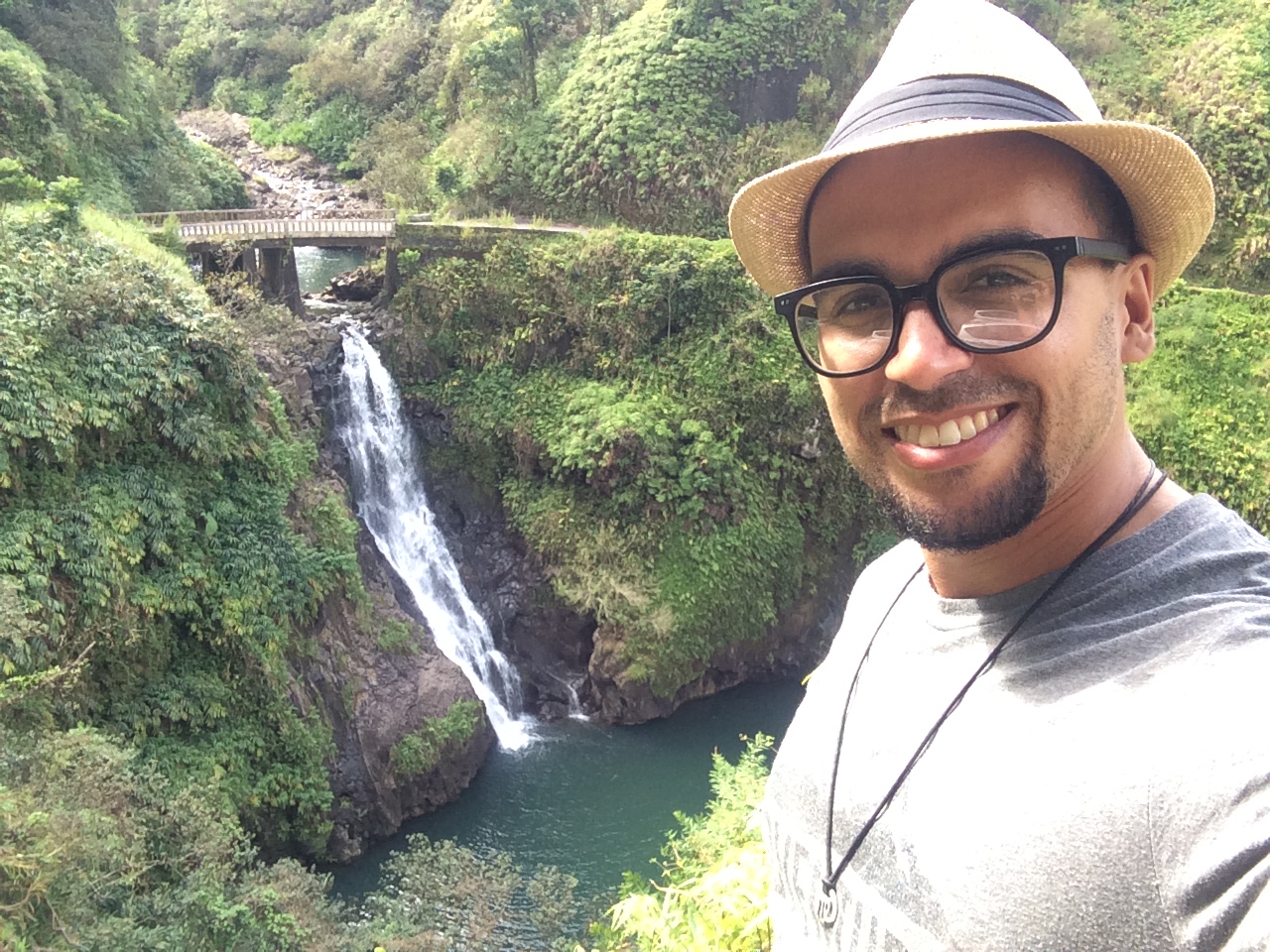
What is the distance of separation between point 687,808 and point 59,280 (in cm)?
983

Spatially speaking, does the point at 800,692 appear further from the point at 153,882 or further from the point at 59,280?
the point at 59,280

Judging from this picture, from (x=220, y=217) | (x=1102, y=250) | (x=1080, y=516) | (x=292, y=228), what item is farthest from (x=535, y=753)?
(x=220, y=217)

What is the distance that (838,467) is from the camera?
1393 centimetres

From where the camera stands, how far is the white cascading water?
12.9 meters

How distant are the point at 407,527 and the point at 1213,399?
1338 cm

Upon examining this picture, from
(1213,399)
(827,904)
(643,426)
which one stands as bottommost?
(1213,399)

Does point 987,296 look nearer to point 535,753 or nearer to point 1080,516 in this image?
point 1080,516

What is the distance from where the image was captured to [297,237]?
1427 centimetres

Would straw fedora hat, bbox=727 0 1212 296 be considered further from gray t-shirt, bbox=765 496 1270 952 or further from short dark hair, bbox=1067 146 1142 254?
gray t-shirt, bbox=765 496 1270 952

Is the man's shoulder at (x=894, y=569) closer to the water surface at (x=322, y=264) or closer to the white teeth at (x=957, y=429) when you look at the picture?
the white teeth at (x=957, y=429)

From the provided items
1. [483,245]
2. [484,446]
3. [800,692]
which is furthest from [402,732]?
[483,245]

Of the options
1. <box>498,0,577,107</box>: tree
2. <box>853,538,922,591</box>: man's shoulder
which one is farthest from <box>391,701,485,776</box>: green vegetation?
<box>498,0,577,107</box>: tree

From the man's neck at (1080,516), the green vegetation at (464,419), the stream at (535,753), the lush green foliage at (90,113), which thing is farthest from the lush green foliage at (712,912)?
the lush green foliage at (90,113)

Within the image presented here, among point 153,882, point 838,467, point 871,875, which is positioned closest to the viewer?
point 871,875
